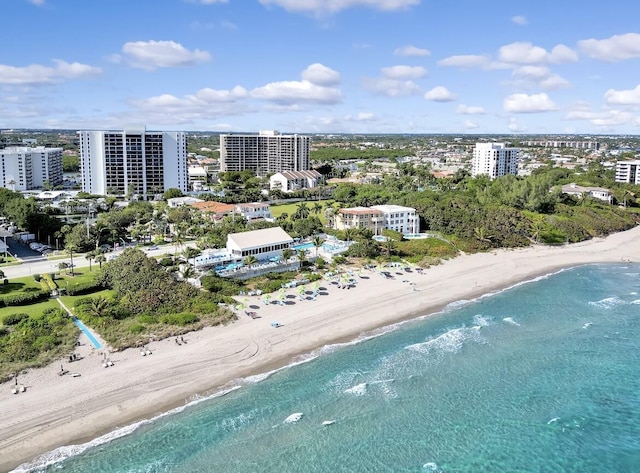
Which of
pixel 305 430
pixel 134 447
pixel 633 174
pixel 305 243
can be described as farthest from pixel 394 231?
pixel 633 174

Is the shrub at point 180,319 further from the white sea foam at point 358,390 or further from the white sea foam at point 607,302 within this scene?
the white sea foam at point 607,302

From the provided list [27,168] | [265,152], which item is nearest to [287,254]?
[27,168]

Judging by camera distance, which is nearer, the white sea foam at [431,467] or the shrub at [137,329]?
the white sea foam at [431,467]

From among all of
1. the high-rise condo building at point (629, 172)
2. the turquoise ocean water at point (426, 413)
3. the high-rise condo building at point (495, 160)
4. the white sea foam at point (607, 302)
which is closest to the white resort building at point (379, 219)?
the white sea foam at point (607, 302)

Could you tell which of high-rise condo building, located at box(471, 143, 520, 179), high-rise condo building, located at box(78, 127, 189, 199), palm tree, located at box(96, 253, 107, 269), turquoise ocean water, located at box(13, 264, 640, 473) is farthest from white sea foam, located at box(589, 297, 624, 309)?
high-rise condo building, located at box(471, 143, 520, 179)

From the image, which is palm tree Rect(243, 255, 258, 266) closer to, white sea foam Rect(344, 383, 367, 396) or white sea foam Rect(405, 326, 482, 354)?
white sea foam Rect(405, 326, 482, 354)

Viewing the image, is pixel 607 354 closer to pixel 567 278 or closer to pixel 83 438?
pixel 567 278

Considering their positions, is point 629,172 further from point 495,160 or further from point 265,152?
point 265,152
